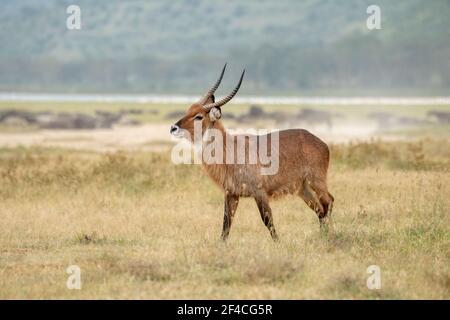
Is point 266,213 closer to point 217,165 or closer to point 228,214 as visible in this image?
point 228,214

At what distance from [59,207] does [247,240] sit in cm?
407

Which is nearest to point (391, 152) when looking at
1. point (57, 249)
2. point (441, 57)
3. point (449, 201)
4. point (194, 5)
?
point (449, 201)

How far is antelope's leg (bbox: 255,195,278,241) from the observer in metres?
11.1

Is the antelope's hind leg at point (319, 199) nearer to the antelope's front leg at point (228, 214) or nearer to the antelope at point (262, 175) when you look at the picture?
the antelope at point (262, 175)

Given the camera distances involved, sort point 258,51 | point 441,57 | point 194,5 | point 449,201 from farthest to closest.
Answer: point 194,5 < point 258,51 < point 441,57 < point 449,201

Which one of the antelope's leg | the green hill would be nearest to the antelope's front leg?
the antelope's leg

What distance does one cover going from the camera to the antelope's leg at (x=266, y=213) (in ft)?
36.5

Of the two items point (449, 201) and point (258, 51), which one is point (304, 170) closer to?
point (449, 201)

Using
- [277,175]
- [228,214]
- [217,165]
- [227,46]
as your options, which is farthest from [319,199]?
[227,46]

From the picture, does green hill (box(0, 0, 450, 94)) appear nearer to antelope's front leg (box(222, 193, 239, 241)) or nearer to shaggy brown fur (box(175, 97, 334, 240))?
shaggy brown fur (box(175, 97, 334, 240))

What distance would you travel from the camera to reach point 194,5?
146750mm

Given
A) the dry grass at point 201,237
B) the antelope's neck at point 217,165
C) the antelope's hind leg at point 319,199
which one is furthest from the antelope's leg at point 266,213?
the antelope's hind leg at point 319,199

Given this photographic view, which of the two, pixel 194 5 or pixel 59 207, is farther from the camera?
pixel 194 5

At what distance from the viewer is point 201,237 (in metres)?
11.7
